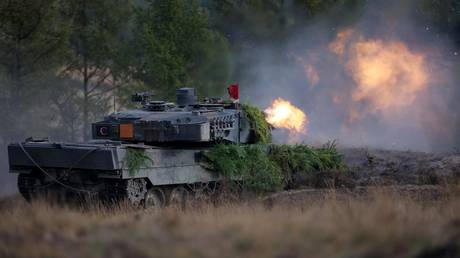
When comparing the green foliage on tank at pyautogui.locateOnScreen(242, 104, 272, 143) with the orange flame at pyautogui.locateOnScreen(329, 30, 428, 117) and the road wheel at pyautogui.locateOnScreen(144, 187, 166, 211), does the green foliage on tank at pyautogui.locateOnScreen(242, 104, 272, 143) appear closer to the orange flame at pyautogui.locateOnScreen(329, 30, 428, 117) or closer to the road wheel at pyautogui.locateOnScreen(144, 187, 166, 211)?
the road wheel at pyautogui.locateOnScreen(144, 187, 166, 211)

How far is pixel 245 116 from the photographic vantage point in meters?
16.6

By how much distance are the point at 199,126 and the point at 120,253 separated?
7251 mm

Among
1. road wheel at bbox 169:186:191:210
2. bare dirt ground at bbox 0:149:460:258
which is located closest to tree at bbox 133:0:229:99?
road wheel at bbox 169:186:191:210

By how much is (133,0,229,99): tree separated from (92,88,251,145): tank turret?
7.30 m

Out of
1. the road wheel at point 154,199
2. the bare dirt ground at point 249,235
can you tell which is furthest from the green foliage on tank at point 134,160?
the bare dirt ground at point 249,235

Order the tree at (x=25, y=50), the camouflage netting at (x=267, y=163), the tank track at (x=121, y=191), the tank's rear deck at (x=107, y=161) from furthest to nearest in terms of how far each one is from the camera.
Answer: the tree at (x=25, y=50), the camouflage netting at (x=267, y=163), the tank track at (x=121, y=191), the tank's rear deck at (x=107, y=161)

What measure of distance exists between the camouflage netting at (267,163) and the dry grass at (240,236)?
6438 millimetres

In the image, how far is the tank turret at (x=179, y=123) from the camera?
48.2ft

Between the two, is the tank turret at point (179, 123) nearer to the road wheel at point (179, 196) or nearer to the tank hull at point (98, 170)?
the tank hull at point (98, 170)

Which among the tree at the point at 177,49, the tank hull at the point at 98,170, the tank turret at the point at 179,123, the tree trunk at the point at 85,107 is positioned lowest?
the tank hull at the point at 98,170

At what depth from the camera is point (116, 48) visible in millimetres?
26250

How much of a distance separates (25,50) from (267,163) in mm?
9268

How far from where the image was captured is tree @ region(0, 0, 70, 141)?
72.8 ft

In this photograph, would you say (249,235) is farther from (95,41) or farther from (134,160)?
(95,41)
